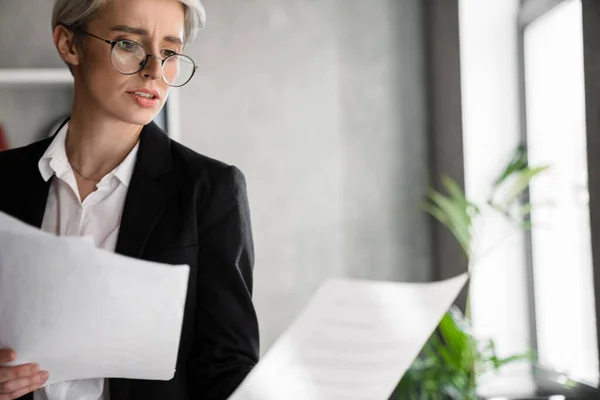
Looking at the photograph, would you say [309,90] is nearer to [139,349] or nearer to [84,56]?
[84,56]

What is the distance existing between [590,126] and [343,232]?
1210 millimetres

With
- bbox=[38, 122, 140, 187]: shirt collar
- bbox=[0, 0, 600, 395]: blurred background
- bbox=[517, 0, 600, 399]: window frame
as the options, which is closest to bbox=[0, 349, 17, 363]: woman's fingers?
bbox=[38, 122, 140, 187]: shirt collar

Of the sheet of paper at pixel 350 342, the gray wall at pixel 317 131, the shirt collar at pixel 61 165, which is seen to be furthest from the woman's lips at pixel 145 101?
the gray wall at pixel 317 131

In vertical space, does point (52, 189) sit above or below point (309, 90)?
below

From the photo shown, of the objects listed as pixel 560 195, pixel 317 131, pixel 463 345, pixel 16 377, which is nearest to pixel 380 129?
pixel 317 131

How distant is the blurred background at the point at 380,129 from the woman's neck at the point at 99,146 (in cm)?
165

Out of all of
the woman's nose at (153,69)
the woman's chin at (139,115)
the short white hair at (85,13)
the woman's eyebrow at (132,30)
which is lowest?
the woman's chin at (139,115)

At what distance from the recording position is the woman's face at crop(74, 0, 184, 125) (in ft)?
3.39

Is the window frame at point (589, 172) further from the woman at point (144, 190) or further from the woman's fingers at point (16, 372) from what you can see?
the woman's fingers at point (16, 372)

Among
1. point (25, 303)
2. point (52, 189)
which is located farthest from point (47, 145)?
point (25, 303)

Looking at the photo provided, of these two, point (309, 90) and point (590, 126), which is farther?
point (309, 90)

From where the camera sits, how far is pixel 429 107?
313 cm

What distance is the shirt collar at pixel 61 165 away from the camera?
1076mm

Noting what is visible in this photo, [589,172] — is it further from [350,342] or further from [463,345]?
[350,342]
